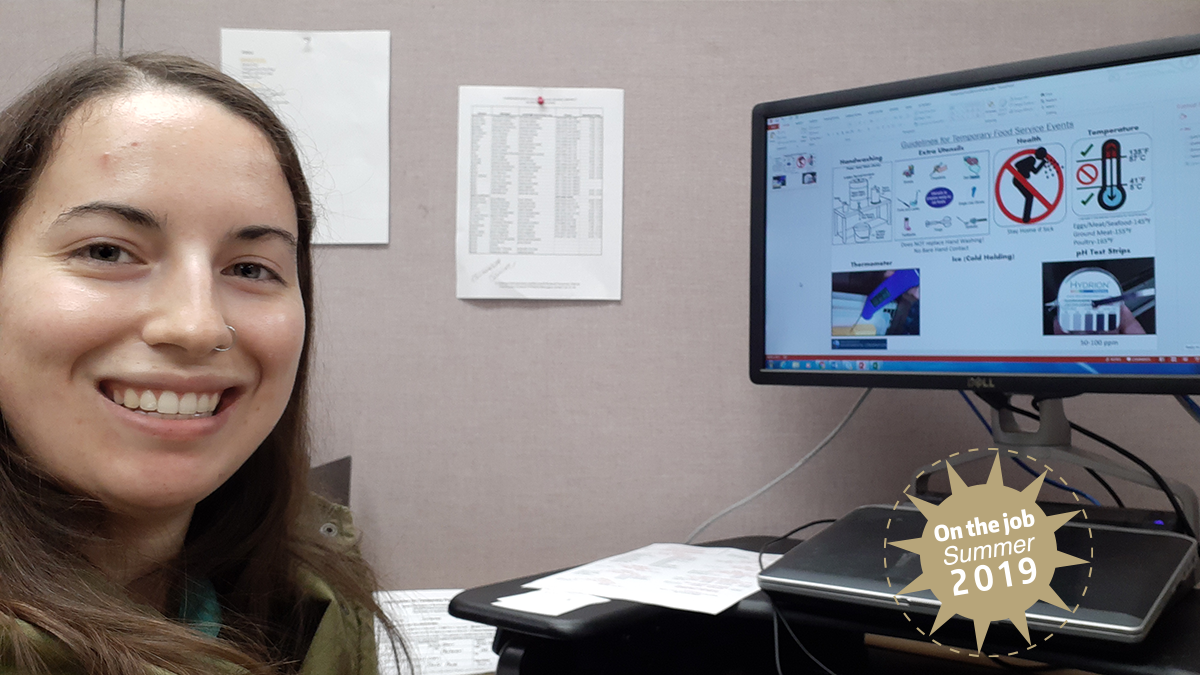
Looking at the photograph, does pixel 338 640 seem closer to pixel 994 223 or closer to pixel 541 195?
pixel 541 195

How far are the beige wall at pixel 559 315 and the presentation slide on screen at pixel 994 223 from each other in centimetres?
14

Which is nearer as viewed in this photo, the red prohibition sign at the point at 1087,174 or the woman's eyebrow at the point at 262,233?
the woman's eyebrow at the point at 262,233

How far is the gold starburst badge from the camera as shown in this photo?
1.62ft

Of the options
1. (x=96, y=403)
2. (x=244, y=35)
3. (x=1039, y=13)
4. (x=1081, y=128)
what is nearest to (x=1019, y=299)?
(x=1081, y=128)

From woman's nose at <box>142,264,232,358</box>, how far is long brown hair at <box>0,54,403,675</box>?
0.35ft

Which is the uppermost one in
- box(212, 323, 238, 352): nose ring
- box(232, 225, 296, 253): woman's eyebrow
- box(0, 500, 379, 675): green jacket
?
box(232, 225, 296, 253): woman's eyebrow

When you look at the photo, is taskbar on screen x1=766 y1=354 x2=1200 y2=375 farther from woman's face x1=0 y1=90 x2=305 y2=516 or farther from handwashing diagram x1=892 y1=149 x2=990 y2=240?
woman's face x1=0 y1=90 x2=305 y2=516

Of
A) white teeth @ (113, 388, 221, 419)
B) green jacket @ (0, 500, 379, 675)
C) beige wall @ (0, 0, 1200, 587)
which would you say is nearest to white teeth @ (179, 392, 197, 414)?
white teeth @ (113, 388, 221, 419)

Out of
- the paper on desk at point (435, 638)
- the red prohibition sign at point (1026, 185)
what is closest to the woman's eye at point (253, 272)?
the paper on desk at point (435, 638)

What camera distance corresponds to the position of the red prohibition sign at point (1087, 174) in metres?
0.68

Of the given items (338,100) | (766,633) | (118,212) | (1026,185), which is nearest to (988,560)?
(766,633)

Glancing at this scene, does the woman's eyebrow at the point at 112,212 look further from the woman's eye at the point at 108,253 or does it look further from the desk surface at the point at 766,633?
the desk surface at the point at 766,633

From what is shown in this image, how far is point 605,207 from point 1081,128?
1.56 ft

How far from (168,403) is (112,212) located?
0.38 ft
